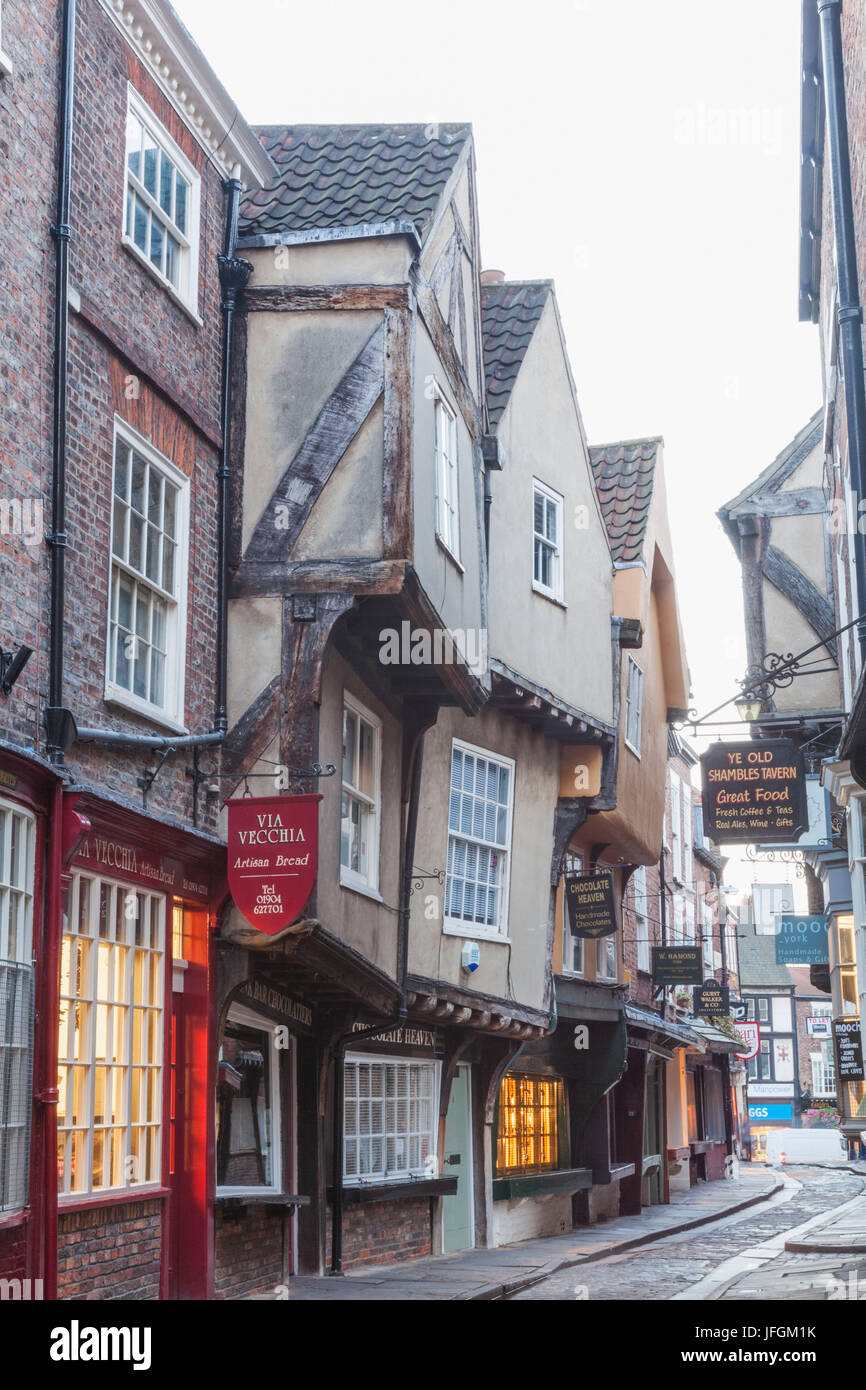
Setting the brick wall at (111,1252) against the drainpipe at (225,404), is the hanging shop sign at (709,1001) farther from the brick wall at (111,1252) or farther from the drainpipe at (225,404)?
the brick wall at (111,1252)

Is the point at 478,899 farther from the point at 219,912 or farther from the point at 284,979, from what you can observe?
the point at 219,912

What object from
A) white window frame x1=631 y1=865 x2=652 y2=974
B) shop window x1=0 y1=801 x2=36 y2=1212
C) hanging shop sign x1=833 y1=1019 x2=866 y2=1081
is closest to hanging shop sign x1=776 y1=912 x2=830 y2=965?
white window frame x1=631 y1=865 x2=652 y2=974

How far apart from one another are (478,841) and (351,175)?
7.10 metres

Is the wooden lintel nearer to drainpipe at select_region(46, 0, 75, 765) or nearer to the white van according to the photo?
drainpipe at select_region(46, 0, 75, 765)

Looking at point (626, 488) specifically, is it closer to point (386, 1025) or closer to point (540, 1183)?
point (540, 1183)

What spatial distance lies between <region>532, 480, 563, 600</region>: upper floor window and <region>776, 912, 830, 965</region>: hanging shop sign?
36.2 feet

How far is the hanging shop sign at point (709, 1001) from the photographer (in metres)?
34.3

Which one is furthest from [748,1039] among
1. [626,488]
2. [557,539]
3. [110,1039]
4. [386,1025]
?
[110,1039]

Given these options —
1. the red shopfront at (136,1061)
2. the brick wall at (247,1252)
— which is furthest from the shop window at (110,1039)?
the brick wall at (247,1252)

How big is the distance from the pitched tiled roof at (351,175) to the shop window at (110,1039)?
5.96m

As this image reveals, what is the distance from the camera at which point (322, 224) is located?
504 inches

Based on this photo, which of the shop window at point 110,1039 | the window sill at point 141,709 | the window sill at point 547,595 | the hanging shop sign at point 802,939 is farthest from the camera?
the hanging shop sign at point 802,939

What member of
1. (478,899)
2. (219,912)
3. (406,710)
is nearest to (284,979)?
(219,912)

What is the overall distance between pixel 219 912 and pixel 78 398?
3.78 meters
